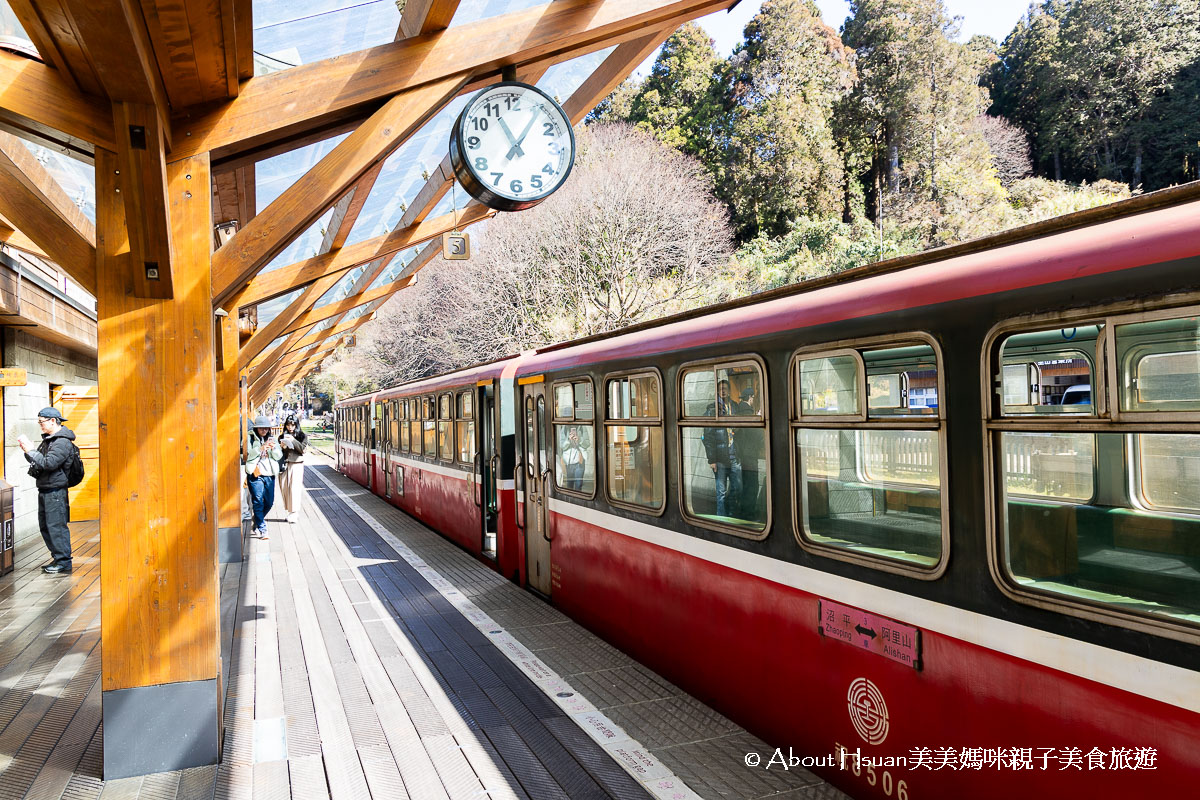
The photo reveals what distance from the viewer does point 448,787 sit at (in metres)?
3.83

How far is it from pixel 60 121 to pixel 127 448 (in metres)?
1.60

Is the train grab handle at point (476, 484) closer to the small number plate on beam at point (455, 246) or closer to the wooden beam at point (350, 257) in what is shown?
the small number plate on beam at point (455, 246)

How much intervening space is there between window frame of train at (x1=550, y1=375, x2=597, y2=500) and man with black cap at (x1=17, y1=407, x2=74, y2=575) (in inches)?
208

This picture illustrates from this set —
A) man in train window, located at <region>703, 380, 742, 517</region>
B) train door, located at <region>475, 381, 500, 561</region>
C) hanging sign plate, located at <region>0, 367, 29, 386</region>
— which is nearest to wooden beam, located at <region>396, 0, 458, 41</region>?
man in train window, located at <region>703, 380, 742, 517</region>

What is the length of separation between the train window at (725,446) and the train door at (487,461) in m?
4.06

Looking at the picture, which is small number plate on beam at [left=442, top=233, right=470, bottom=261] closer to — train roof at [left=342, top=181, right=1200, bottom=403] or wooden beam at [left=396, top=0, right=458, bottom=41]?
wooden beam at [left=396, top=0, right=458, bottom=41]

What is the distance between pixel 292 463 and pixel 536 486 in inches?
290

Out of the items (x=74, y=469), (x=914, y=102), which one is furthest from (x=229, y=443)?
(x=914, y=102)

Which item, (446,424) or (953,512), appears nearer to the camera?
(953,512)

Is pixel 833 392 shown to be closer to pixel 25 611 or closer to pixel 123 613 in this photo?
pixel 123 613

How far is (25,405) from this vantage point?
10.8 meters

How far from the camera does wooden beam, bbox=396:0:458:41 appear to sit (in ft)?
14.7

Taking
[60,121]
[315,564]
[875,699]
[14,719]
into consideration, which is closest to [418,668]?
[14,719]

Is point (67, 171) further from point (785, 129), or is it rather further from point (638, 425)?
point (785, 129)
